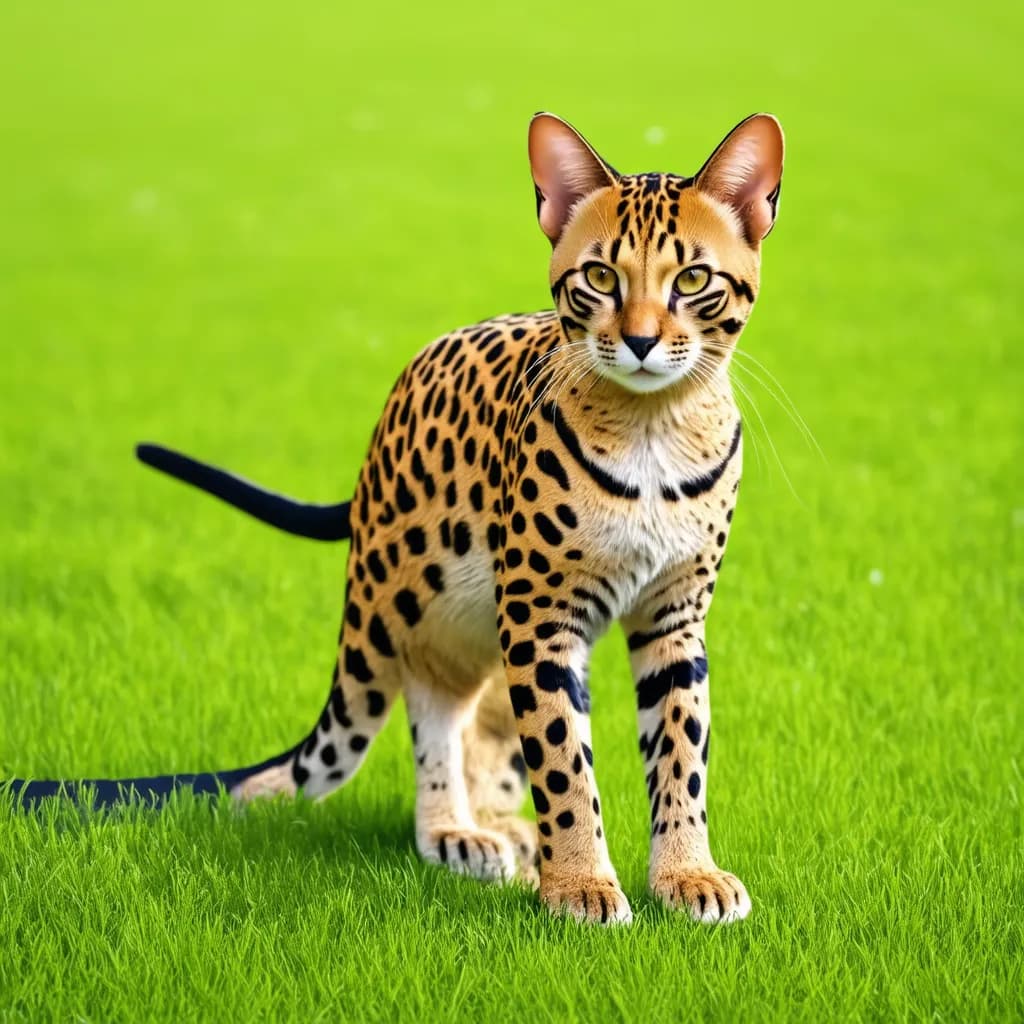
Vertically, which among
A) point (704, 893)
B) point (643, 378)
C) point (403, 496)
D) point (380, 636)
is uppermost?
point (643, 378)

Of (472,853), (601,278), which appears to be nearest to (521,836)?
(472,853)

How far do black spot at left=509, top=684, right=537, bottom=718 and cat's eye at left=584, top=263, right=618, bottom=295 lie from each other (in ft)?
3.07

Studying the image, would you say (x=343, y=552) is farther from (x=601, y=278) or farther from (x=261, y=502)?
(x=601, y=278)

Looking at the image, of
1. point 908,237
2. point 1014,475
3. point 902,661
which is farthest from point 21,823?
point 908,237

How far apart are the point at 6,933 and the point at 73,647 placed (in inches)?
93.1

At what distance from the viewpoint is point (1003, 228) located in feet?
41.1

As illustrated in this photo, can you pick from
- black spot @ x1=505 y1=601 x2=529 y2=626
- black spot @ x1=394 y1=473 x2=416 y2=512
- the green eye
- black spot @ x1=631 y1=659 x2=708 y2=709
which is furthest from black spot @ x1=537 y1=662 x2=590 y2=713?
the green eye

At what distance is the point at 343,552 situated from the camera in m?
7.39

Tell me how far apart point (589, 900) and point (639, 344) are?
1.28 m

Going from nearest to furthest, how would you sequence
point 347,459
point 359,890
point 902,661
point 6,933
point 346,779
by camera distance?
point 6,933, point 359,890, point 346,779, point 902,661, point 347,459

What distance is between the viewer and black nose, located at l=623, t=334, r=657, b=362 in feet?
11.3

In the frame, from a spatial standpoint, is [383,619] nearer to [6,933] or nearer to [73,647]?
[6,933]

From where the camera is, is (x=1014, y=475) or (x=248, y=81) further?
(x=248, y=81)

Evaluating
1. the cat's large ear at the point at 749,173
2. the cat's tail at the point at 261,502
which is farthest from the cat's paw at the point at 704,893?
the cat's large ear at the point at 749,173
